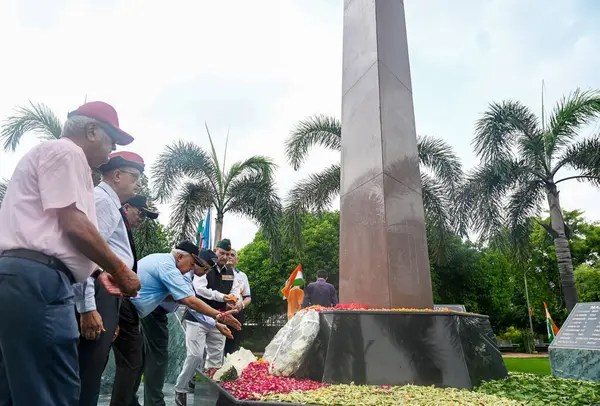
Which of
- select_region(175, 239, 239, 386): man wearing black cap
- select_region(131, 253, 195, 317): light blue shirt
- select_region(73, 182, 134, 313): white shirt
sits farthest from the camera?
select_region(175, 239, 239, 386): man wearing black cap

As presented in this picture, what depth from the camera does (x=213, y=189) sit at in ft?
48.3

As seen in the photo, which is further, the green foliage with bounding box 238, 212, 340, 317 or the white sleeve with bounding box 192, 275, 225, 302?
the green foliage with bounding box 238, 212, 340, 317

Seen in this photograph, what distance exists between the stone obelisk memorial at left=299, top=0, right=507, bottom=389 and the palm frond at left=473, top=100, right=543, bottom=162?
719cm

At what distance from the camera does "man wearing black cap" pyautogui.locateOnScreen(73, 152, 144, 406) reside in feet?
7.05

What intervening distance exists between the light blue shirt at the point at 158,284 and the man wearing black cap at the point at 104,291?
76cm

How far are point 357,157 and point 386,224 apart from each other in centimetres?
118

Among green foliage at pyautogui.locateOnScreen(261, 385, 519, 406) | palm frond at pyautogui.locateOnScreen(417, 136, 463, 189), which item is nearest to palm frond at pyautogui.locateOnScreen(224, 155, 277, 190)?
palm frond at pyautogui.locateOnScreen(417, 136, 463, 189)

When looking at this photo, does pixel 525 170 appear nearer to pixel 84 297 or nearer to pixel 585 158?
pixel 585 158

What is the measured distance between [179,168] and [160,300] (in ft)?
35.9

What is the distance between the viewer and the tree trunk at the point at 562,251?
12258mm

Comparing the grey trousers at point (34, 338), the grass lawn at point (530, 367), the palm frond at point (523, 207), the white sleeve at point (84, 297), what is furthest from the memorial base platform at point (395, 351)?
the palm frond at point (523, 207)

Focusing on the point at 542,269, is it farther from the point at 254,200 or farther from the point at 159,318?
the point at 159,318

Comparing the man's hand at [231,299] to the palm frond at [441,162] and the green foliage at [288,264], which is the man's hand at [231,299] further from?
the green foliage at [288,264]

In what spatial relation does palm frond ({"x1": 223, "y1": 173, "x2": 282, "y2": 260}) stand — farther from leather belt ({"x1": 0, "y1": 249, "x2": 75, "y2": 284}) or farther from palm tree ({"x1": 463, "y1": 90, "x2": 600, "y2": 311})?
leather belt ({"x1": 0, "y1": 249, "x2": 75, "y2": 284})
